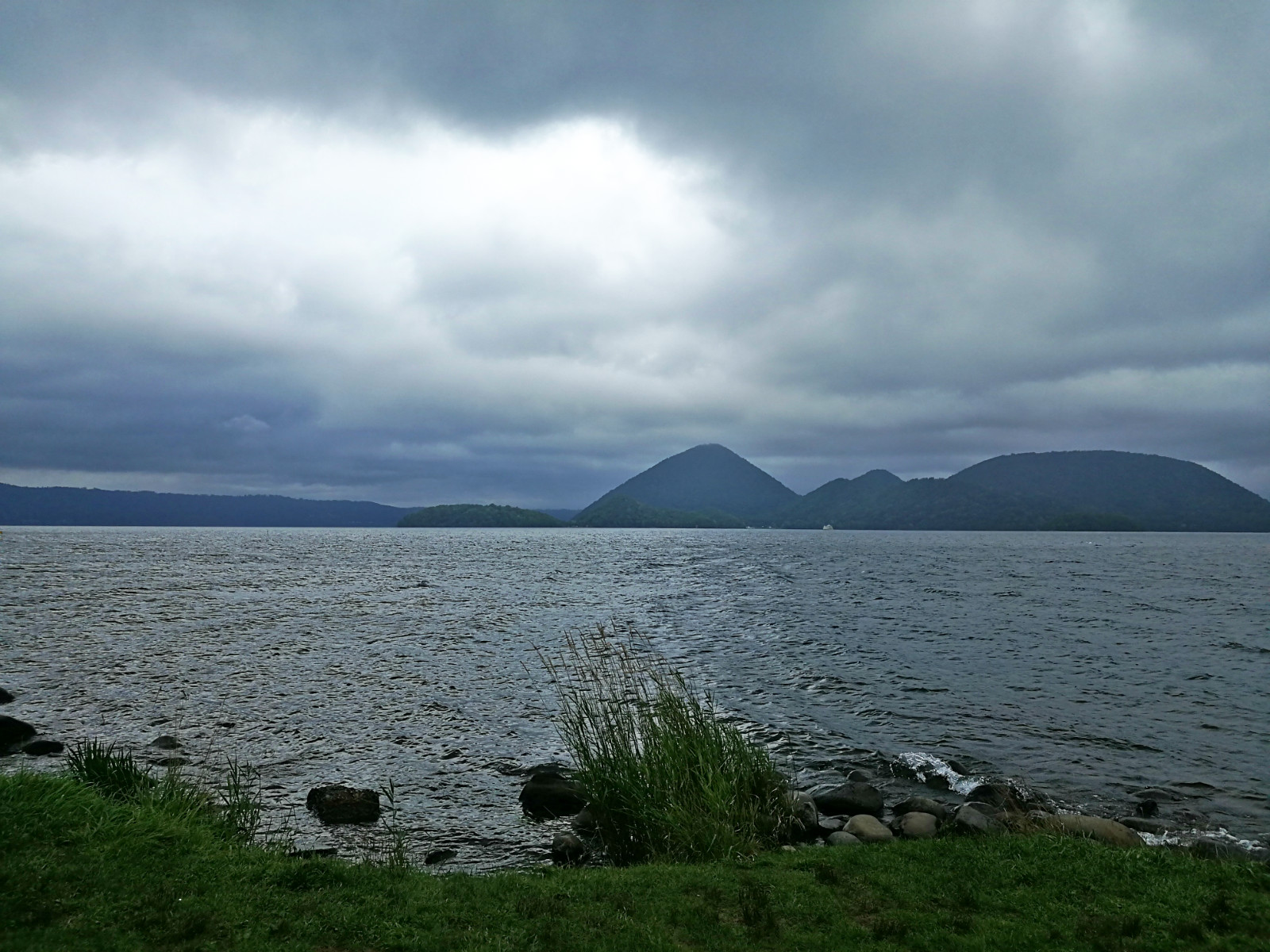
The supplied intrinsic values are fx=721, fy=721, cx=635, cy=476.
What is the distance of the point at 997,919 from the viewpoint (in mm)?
10023

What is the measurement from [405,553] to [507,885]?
156 m

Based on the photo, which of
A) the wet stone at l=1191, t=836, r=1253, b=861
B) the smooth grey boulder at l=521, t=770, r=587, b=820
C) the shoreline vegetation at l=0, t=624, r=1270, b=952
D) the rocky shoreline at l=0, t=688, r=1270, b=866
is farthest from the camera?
the smooth grey boulder at l=521, t=770, r=587, b=820

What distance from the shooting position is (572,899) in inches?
424

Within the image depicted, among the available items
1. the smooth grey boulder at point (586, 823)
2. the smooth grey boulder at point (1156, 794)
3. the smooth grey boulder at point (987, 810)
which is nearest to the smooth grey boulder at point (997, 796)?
the smooth grey boulder at point (987, 810)

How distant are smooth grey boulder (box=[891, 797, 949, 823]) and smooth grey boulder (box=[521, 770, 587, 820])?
8.32 m

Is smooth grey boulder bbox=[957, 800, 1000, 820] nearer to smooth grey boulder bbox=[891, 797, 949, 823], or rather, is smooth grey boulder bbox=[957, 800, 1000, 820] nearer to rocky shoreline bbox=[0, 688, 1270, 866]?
rocky shoreline bbox=[0, 688, 1270, 866]

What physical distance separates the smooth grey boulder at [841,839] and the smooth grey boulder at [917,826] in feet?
4.83

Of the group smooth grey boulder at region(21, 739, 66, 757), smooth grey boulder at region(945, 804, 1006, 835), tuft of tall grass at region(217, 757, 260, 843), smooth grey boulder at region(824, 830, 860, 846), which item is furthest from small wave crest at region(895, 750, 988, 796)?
smooth grey boulder at region(21, 739, 66, 757)

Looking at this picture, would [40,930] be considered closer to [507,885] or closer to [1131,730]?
[507,885]

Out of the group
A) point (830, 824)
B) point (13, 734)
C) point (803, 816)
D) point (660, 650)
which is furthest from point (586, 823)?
point (660, 650)

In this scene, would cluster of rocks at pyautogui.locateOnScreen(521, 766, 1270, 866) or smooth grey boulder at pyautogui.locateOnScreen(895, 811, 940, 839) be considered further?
smooth grey boulder at pyautogui.locateOnScreen(895, 811, 940, 839)

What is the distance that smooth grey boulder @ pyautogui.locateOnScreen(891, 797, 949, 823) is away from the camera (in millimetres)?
17797

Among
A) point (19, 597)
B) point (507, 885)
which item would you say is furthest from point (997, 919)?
point (19, 597)

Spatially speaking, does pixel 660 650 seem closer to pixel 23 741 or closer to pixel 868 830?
pixel 868 830
